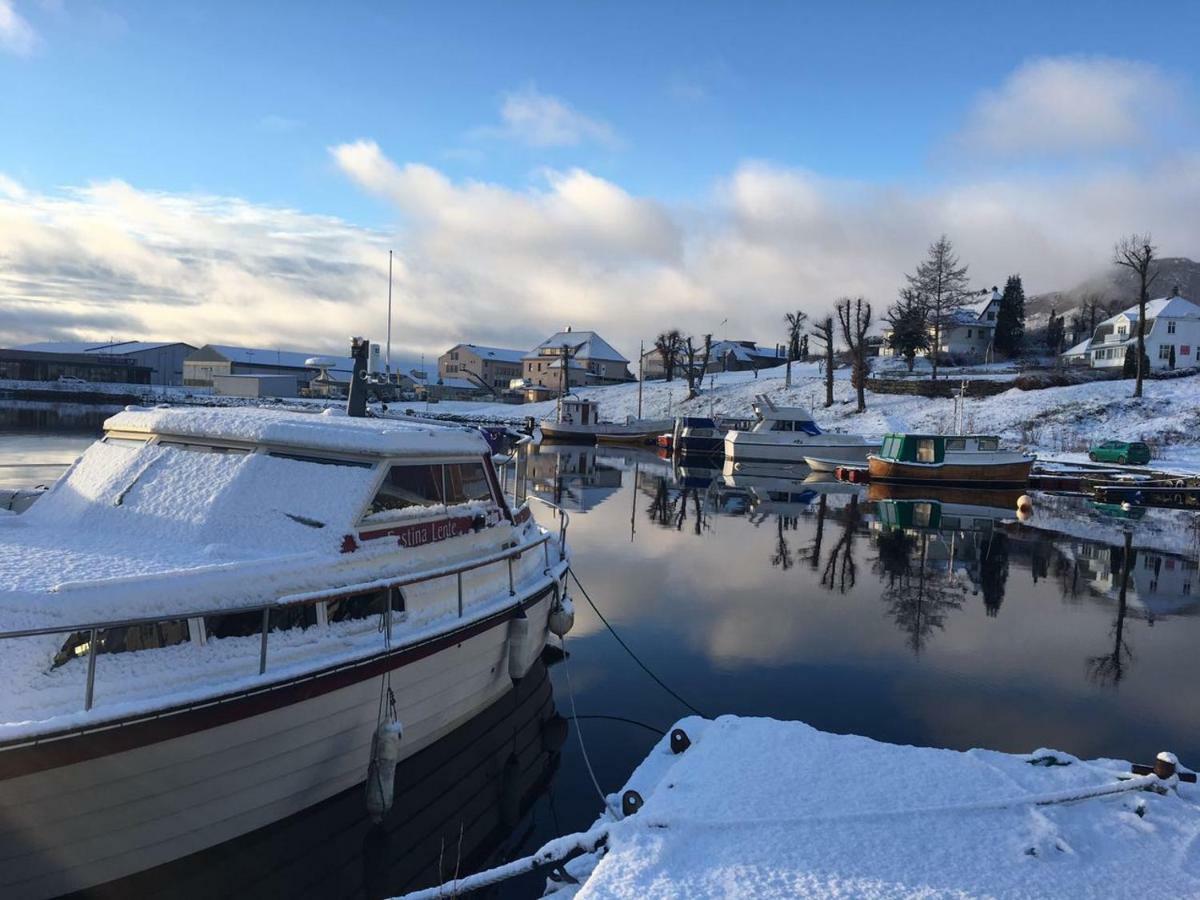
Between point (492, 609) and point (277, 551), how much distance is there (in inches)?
102

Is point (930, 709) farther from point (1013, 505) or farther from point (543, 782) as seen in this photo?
point (1013, 505)

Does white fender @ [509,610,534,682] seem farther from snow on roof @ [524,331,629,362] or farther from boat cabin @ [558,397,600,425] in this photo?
snow on roof @ [524,331,629,362]

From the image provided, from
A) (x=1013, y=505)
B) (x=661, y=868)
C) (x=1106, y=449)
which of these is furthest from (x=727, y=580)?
(x=1106, y=449)

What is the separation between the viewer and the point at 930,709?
35.3 ft

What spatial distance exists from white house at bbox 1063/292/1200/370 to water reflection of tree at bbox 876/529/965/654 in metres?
61.4

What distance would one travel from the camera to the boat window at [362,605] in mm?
7461

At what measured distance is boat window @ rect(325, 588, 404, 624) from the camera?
7.46 m

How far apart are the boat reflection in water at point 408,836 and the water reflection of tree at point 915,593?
7.50m

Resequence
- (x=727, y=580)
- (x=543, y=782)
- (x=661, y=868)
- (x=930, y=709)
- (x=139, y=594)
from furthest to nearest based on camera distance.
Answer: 1. (x=727, y=580)
2. (x=930, y=709)
3. (x=543, y=782)
4. (x=139, y=594)
5. (x=661, y=868)

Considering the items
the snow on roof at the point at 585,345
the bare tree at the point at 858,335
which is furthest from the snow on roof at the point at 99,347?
the bare tree at the point at 858,335

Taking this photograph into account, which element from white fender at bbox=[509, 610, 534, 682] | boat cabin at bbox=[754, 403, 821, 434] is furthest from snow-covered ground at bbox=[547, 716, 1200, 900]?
boat cabin at bbox=[754, 403, 821, 434]

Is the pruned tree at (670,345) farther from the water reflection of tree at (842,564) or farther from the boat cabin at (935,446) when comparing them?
the water reflection of tree at (842,564)

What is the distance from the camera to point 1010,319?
266 ft

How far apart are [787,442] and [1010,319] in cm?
4707
